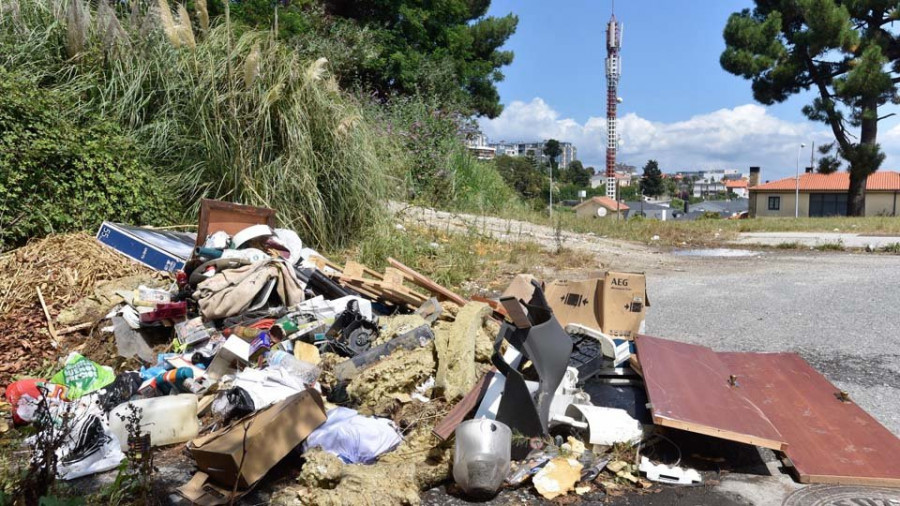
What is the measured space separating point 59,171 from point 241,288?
198 centimetres

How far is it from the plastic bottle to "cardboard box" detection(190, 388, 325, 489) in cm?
61

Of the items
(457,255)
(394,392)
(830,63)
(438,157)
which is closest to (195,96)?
(457,255)

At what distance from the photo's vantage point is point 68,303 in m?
4.25

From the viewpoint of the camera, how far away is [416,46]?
17250 mm

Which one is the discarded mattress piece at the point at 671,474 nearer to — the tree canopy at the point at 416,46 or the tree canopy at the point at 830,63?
the tree canopy at the point at 416,46

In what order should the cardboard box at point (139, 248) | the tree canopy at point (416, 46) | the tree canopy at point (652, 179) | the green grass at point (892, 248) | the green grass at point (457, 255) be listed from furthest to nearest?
the tree canopy at point (652, 179) → the tree canopy at point (416, 46) → the green grass at point (892, 248) → the green grass at point (457, 255) → the cardboard box at point (139, 248)

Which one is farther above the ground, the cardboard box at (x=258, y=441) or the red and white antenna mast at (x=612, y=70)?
the red and white antenna mast at (x=612, y=70)

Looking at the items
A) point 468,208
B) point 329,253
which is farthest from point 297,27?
point 329,253

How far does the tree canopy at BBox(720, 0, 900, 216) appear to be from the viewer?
79.2ft

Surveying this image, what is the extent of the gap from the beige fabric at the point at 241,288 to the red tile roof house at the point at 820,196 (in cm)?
5381

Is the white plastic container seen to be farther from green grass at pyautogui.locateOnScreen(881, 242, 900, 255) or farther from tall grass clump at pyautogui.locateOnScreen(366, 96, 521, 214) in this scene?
green grass at pyautogui.locateOnScreen(881, 242, 900, 255)

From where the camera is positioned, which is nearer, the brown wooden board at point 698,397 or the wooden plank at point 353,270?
the brown wooden board at point 698,397

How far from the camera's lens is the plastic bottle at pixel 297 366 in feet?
11.5

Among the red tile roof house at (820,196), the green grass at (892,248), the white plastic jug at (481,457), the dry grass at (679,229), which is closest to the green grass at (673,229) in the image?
the dry grass at (679,229)
